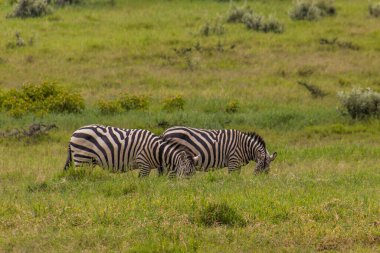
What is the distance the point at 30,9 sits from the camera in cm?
3612

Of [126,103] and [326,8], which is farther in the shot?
[326,8]

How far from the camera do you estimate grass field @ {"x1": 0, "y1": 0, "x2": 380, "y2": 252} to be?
9.26 metres

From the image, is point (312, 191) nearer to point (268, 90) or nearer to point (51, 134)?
point (51, 134)

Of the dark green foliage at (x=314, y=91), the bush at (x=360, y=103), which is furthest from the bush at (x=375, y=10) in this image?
the bush at (x=360, y=103)

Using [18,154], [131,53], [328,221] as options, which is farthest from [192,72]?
[328,221]

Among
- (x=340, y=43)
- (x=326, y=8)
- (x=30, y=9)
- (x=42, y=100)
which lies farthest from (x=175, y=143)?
(x=326, y=8)

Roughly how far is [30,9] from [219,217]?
28.4 meters

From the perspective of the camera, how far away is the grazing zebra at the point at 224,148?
590 inches

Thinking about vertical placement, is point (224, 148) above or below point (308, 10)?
below

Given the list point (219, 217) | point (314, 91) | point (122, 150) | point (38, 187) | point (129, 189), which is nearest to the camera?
point (219, 217)

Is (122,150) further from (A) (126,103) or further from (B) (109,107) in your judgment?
(A) (126,103)

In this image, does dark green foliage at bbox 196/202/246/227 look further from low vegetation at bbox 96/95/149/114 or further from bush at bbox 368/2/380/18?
bush at bbox 368/2/380/18

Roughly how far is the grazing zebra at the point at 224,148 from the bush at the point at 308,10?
20668mm

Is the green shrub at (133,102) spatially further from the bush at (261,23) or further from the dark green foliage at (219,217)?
the dark green foliage at (219,217)
